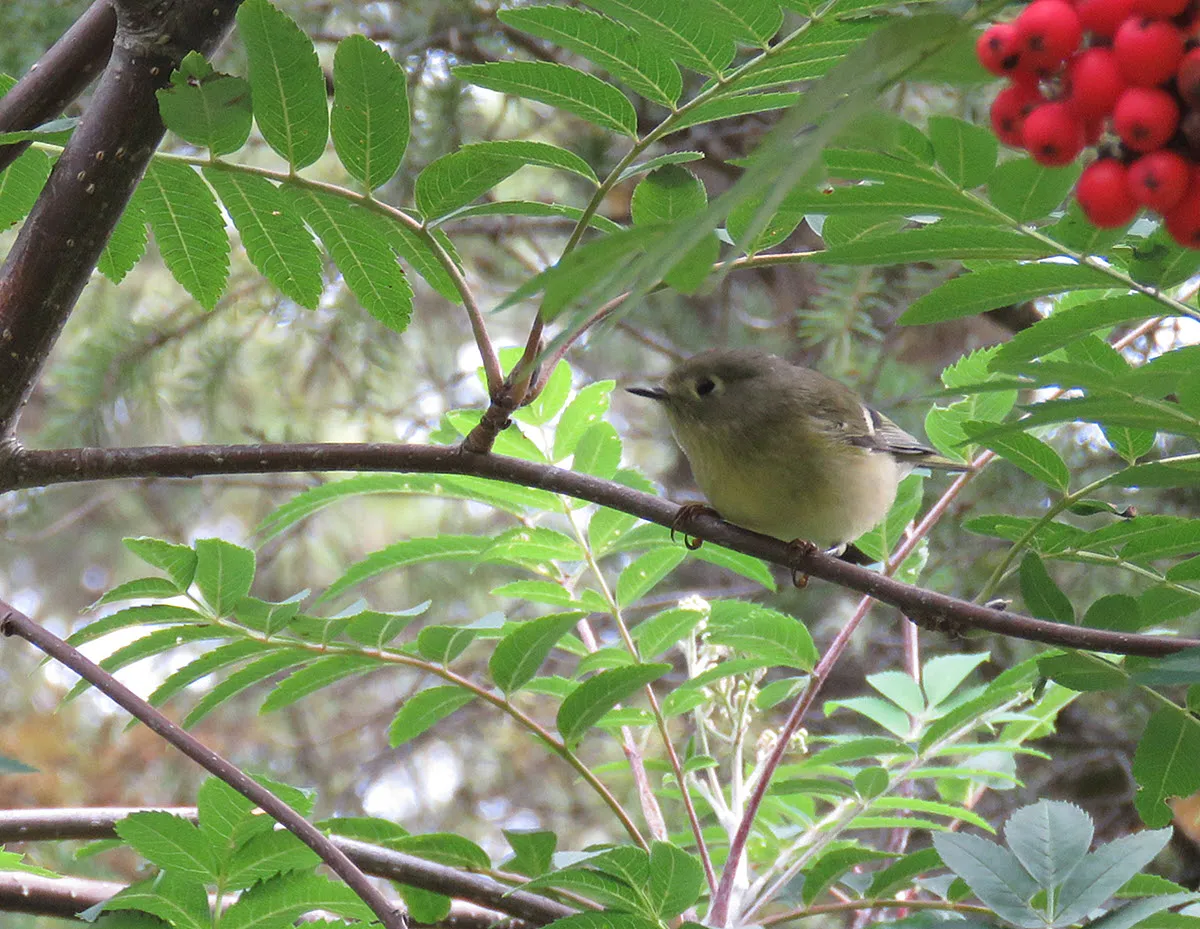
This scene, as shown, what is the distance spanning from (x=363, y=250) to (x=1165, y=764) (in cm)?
146

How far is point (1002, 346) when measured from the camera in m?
1.54

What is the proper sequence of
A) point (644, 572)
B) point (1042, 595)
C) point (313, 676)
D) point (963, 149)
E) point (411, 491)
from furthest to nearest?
point (411, 491), point (644, 572), point (313, 676), point (1042, 595), point (963, 149)

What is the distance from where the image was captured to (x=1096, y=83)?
90cm

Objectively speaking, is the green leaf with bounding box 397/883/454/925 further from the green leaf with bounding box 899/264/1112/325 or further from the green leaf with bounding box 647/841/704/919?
the green leaf with bounding box 899/264/1112/325

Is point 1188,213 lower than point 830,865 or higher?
higher

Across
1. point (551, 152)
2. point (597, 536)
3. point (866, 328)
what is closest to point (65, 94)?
point (551, 152)

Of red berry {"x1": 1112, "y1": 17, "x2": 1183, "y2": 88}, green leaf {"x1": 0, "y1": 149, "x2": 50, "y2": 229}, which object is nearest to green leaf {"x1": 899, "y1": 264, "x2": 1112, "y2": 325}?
red berry {"x1": 1112, "y1": 17, "x2": 1183, "y2": 88}

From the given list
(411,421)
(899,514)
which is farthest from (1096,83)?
(411,421)

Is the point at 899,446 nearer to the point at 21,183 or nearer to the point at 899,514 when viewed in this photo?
the point at 899,514

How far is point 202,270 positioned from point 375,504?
213 inches

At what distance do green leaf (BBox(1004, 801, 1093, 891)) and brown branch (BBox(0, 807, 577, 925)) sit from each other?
2.26 ft

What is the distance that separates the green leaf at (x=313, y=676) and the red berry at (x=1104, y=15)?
1466mm

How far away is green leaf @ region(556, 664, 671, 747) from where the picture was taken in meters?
1.82

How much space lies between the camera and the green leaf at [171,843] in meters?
1.70
